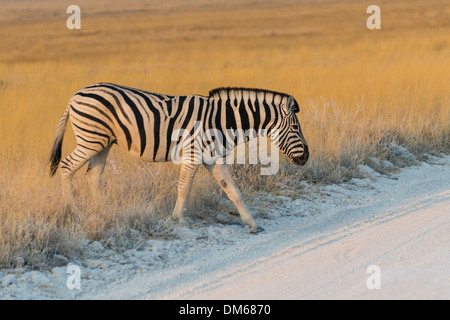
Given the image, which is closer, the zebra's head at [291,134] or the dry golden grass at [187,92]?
the dry golden grass at [187,92]

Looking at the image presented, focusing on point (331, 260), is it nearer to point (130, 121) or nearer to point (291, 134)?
point (291, 134)

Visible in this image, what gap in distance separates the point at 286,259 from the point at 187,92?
737cm

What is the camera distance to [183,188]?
5.59 metres

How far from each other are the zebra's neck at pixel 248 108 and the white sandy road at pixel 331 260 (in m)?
0.95

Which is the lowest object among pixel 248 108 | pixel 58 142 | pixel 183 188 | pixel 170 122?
pixel 183 188

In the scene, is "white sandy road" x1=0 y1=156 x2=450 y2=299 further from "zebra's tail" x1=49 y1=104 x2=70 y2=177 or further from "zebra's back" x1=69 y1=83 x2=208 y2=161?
"zebra's tail" x1=49 y1=104 x2=70 y2=177

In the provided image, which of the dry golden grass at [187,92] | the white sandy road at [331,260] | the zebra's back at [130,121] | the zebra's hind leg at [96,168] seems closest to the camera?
the white sandy road at [331,260]

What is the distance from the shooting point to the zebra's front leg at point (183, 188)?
18.3 ft

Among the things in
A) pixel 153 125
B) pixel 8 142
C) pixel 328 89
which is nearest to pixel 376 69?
pixel 328 89

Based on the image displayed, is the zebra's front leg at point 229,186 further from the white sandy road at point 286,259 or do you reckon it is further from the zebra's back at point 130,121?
the zebra's back at point 130,121

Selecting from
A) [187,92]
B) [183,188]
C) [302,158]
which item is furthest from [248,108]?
[187,92]

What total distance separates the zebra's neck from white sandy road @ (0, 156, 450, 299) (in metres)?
0.90

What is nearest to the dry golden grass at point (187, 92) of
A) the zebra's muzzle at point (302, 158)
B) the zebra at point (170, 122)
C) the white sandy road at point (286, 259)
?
the white sandy road at point (286, 259)
